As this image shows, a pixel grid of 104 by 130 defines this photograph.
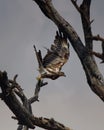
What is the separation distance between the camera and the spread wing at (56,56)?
1341 cm

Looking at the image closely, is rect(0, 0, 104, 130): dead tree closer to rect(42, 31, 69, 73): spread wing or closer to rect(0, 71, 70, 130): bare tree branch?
rect(0, 71, 70, 130): bare tree branch

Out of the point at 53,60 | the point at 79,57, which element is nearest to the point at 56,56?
the point at 53,60

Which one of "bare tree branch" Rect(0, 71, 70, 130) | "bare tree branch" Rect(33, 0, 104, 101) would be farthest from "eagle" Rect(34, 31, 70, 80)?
"bare tree branch" Rect(0, 71, 70, 130)

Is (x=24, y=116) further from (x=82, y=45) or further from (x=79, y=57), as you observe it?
(x=82, y=45)

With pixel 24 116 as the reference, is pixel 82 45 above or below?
above

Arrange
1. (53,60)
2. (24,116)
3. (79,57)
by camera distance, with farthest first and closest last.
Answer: (79,57) < (24,116) < (53,60)

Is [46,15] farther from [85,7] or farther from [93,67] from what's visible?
[93,67]

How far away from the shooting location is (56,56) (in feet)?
44.6

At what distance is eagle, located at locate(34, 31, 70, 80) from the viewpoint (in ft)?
43.8

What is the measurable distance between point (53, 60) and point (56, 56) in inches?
7.3

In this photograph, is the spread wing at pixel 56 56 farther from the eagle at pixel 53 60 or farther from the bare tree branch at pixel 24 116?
the bare tree branch at pixel 24 116

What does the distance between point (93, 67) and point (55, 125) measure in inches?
98.1

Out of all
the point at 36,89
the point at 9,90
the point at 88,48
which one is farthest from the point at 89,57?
the point at 36,89

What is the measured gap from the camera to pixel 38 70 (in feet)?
43.8
